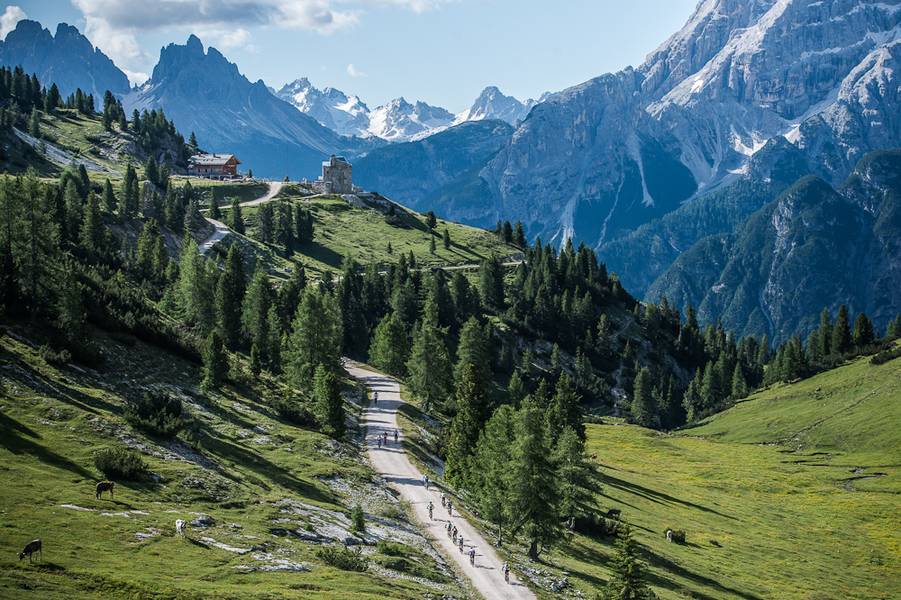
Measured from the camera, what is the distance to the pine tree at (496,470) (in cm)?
6103

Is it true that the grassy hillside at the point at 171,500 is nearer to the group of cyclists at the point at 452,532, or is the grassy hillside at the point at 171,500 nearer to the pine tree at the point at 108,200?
the group of cyclists at the point at 452,532

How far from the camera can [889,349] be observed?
174 m

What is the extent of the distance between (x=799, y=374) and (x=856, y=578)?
120m

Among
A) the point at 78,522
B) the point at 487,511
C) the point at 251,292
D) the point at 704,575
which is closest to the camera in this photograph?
the point at 78,522

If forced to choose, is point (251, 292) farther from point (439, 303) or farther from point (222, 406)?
point (439, 303)

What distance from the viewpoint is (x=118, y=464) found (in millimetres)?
45375

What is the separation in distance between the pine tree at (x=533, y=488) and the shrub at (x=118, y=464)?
91.3 feet

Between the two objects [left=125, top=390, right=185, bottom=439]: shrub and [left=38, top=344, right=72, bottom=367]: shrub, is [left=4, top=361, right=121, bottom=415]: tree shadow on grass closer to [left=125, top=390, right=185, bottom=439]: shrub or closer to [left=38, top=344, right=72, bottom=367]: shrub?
[left=125, top=390, right=185, bottom=439]: shrub

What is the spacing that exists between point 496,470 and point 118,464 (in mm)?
30854

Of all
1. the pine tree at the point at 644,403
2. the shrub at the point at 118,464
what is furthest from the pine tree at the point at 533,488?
the pine tree at the point at 644,403

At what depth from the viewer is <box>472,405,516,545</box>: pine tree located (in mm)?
61031

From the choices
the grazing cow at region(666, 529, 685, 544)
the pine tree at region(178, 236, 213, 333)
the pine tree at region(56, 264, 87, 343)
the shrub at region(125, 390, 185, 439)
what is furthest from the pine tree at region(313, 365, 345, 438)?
the grazing cow at region(666, 529, 685, 544)

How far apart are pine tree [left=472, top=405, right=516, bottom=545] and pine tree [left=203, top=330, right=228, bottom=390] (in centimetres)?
2702

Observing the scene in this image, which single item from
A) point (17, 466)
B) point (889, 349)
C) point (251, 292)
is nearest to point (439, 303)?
point (251, 292)
